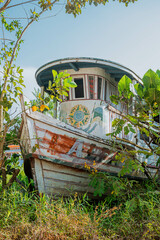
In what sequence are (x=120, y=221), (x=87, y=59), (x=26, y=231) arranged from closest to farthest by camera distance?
(x=26, y=231)
(x=120, y=221)
(x=87, y=59)

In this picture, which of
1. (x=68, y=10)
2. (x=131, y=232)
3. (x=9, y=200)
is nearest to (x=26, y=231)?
(x=9, y=200)

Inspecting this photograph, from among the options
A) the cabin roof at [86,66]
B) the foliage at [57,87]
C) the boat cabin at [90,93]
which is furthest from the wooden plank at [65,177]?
the cabin roof at [86,66]

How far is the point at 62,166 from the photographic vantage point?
15.9ft

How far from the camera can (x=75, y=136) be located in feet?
16.2

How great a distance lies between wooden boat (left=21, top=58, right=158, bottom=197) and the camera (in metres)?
4.54

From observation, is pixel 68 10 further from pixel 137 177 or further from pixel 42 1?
pixel 137 177

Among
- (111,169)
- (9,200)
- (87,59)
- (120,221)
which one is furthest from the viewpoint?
(87,59)

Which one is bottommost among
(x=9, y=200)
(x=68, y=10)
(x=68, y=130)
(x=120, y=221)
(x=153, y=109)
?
(x=120, y=221)

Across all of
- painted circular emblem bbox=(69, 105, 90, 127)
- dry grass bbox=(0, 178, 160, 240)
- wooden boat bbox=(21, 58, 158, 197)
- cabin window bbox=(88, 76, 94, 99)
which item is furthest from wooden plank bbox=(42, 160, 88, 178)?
cabin window bbox=(88, 76, 94, 99)

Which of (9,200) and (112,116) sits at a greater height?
(112,116)

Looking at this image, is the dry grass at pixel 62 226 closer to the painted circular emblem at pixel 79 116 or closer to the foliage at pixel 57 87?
the foliage at pixel 57 87

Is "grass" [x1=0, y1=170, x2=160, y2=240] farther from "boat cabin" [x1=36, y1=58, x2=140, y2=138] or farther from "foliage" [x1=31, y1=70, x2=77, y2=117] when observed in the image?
"boat cabin" [x1=36, y1=58, x2=140, y2=138]

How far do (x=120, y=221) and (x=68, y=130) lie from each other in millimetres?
2037

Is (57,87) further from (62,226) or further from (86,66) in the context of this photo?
(86,66)
